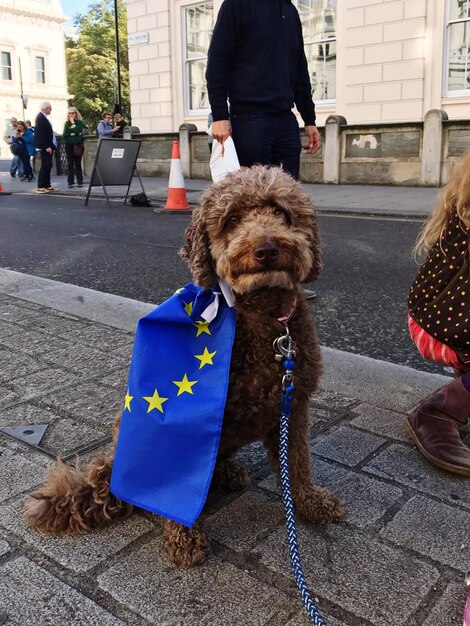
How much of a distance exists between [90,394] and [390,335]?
2094 millimetres

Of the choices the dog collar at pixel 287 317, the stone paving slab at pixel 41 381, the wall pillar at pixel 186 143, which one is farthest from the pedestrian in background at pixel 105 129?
the dog collar at pixel 287 317

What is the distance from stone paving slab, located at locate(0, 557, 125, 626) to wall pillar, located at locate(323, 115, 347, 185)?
1412 centimetres

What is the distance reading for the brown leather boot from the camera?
2.43 m

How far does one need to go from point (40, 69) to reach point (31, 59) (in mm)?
1314

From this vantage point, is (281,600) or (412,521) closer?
(281,600)

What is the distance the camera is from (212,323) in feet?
6.77

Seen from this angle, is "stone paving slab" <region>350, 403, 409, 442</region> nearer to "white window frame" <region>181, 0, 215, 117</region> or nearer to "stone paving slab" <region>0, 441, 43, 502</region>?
"stone paving slab" <region>0, 441, 43, 502</region>

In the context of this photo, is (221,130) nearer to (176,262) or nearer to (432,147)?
(176,262)

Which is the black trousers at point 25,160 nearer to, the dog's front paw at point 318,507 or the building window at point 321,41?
the building window at point 321,41

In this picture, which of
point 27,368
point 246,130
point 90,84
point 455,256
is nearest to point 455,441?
point 455,256

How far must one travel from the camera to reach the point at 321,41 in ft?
57.3

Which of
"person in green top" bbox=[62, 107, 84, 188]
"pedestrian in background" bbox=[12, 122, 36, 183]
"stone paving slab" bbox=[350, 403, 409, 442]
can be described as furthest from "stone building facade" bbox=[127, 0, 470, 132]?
"stone paving slab" bbox=[350, 403, 409, 442]

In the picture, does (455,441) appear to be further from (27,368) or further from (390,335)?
(27,368)

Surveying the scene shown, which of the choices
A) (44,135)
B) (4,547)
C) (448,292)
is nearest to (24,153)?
(44,135)
